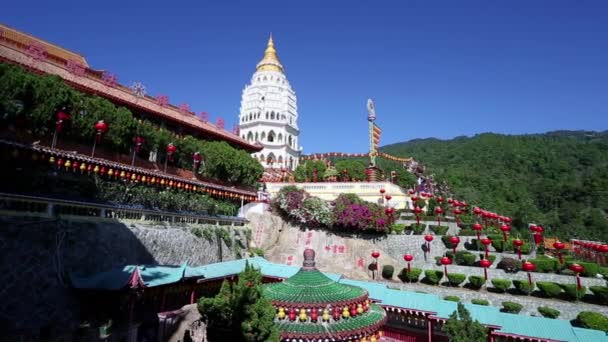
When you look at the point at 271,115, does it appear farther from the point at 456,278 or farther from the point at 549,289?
the point at 549,289

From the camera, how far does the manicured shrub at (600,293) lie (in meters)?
19.8

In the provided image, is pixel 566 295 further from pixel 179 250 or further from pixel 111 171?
pixel 111 171

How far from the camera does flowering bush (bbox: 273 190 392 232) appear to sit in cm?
2816

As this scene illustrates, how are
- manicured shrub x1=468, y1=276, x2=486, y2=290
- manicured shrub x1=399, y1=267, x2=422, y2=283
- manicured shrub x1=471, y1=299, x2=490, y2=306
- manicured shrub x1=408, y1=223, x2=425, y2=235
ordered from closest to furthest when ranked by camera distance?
manicured shrub x1=471, y1=299, x2=490, y2=306 → manicured shrub x1=468, y1=276, x2=486, y2=290 → manicured shrub x1=399, y1=267, x2=422, y2=283 → manicured shrub x1=408, y1=223, x2=425, y2=235

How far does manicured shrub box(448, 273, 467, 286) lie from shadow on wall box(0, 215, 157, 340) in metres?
19.7

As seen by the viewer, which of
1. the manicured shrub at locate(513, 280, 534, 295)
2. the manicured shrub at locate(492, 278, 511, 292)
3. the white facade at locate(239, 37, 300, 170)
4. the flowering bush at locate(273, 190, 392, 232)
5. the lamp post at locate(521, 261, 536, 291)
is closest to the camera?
the manicured shrub at locate(513, 280, 534, 295)

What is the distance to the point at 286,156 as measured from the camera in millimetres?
55562

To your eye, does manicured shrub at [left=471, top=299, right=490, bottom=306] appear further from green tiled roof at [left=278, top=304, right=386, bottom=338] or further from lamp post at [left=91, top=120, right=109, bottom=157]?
lamp post at [left=91, top=120, right=109, bottom=157]

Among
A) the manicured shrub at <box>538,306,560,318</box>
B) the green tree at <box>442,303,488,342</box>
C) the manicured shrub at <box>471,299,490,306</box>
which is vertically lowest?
the manicured shrub at <box>538,306,560,318</box>

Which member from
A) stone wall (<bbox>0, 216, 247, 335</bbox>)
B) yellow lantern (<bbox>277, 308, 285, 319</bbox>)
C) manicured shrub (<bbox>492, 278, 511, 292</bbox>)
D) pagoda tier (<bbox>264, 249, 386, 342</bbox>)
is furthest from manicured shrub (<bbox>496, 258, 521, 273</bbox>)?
stone wall (<bbox>0, 216, 247, 335</bbox>)

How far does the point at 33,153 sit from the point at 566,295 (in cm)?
2729

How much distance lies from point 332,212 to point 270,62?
3668cm

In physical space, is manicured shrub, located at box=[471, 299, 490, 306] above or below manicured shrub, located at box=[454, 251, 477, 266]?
below

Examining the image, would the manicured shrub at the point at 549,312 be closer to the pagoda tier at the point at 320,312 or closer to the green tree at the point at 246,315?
the pagoda tier at the point at 320,312
